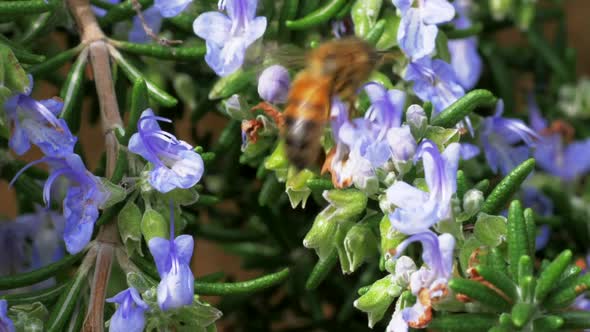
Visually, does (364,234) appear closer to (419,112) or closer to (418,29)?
(419,112)

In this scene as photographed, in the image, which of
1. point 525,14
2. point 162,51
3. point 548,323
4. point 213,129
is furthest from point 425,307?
point 213,129

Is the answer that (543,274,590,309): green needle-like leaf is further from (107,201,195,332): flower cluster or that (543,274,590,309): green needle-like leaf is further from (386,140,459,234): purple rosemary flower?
(107,201,195,332): flower cluster

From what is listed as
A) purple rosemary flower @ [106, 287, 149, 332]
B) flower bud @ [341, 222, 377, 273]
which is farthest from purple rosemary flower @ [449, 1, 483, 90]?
purple rosemary flower @ [106, 287, 149, 332]

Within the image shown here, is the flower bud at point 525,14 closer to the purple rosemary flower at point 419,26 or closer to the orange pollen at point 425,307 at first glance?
the purple rosemary flower at point 419,26

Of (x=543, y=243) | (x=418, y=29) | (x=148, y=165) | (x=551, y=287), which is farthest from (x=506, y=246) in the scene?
(x=543, y=243)

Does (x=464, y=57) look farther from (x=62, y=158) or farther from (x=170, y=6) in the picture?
(x=62, y=158)

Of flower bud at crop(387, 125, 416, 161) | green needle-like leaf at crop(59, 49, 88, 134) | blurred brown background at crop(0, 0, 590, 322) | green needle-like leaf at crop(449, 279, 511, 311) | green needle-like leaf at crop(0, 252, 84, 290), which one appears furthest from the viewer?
blurred brown background at crop(0, 0, 590, 322)
